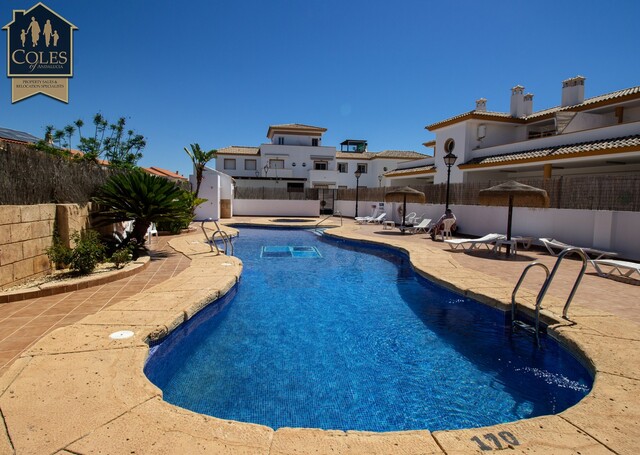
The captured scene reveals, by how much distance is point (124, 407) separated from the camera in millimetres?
2705

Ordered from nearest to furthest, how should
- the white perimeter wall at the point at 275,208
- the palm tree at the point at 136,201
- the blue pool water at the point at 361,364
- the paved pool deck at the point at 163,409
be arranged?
the paved pool deck at the point at 163,409, the blue pool water at the point at 361,364, the palm tree at the point at 136,201, the white perimeter wall at the point at 275,208

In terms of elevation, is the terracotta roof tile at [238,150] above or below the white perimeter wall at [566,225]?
above

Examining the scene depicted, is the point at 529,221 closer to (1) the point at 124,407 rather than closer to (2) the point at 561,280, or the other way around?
(2) the point at 561,280

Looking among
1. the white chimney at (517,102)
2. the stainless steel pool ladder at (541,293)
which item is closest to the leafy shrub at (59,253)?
the stainless steel pool ladder at (541,293)

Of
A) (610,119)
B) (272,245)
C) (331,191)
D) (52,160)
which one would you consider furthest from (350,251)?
(331,191)

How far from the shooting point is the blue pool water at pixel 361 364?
11.8 ft

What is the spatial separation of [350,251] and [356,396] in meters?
9.44

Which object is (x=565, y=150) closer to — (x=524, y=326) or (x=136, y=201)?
(x=524, y=326)

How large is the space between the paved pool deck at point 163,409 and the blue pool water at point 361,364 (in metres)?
0.43

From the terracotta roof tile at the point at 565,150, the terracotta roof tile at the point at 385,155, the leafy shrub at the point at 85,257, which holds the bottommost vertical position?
the leafy shrub at the point at 85,257

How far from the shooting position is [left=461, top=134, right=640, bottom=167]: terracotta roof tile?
1504 cm

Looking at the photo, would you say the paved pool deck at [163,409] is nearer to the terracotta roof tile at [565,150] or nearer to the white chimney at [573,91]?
the terracotta roof tile at [565,150]

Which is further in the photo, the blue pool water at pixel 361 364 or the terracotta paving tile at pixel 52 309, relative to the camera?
the terracotta paving tile at pixel 52 309

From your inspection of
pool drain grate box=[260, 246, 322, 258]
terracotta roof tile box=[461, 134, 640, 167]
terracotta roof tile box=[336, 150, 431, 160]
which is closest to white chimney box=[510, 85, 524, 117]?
terracotta roof tile box=[461, 134, 640, 167]
